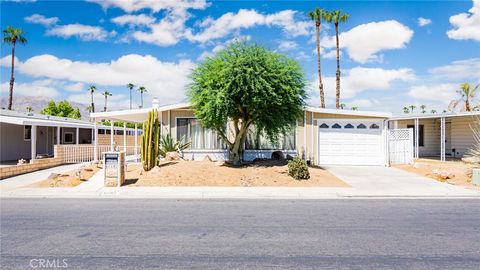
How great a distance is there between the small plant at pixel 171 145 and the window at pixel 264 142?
3.31m

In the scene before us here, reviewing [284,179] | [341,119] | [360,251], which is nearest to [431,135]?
[341,119]

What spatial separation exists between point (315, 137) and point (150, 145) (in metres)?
9.20

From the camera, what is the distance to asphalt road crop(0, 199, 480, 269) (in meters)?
5.47

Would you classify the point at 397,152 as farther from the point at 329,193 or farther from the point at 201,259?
the point at 201,259

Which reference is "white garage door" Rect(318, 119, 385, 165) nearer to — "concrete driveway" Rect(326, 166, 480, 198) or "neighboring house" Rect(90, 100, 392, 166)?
"neighboring house" Rect(90, 100, 392, 166)

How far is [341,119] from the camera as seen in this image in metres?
20.0

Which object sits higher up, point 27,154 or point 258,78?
point 258,78

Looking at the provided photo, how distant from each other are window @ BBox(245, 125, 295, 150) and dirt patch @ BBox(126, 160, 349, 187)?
3272mm

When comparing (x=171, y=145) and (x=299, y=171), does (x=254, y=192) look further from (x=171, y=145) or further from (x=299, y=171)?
(x=171, y=145)

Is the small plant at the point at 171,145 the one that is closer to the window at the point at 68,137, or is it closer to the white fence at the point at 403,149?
the white fence at the point at 403,149

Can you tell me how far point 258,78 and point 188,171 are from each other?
4.86m

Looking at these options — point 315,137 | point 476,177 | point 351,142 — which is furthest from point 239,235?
point 351,142

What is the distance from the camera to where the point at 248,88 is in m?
15.1

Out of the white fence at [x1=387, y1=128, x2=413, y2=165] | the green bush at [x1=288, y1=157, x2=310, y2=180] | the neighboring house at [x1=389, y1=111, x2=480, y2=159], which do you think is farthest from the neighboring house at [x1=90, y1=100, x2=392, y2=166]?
the green bush at [x1=288, y1=157, x2=310, y2=180]
